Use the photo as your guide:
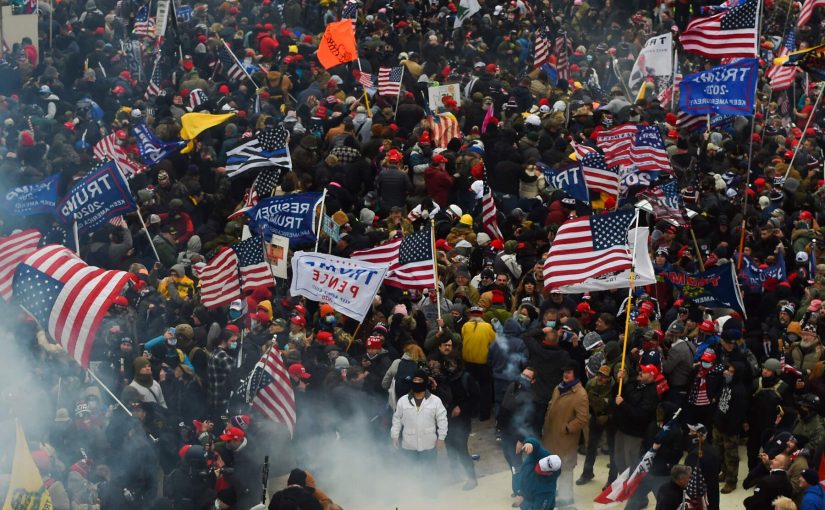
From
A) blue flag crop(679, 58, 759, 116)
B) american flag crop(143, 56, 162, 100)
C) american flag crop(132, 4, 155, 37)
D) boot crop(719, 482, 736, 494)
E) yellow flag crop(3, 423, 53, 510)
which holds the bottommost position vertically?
american flag crop(143, 56, 162, 100)

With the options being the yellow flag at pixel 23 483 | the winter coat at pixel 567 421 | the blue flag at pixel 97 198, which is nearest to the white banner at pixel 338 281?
the blue flag at pixel 97 198

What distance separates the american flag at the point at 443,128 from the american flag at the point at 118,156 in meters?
4.41

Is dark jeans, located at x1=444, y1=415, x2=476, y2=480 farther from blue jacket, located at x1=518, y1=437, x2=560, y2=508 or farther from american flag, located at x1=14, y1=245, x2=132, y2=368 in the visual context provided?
american flag, located at x1=14, y1=245, x2=132, y2=368

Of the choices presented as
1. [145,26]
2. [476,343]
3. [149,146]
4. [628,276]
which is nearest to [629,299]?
[628,276]

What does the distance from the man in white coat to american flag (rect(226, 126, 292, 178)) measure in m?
5.77

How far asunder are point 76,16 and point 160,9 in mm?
3568

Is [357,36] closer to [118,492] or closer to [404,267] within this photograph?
[404,267]

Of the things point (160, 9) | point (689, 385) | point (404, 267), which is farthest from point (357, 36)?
point (689, 385)

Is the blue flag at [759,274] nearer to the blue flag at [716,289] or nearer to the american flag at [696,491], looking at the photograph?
the blue flag at [716,289]

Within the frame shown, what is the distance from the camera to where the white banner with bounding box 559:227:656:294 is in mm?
17625

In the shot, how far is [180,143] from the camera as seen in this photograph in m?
22.9

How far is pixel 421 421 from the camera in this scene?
1656 centimetres

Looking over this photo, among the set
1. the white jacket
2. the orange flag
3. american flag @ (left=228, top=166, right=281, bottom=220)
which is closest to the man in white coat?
the white jacket

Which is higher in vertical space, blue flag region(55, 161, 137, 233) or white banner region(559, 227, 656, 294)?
white banner region(559, 227, 656, 294)
